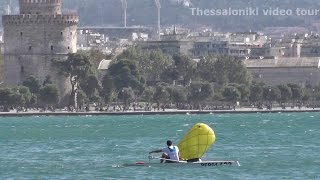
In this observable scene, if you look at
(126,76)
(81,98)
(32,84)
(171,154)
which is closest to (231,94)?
(126,76)

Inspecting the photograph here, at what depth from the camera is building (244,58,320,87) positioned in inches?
7618

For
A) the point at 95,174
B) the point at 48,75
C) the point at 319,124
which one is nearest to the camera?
the point at 95,174

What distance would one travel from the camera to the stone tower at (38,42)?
154 m

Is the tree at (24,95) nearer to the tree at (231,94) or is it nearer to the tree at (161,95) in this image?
the tree at (161,95)

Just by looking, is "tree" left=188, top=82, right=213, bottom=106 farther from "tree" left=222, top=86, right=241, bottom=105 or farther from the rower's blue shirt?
the rower's blue shirt

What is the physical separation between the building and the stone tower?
40794mm

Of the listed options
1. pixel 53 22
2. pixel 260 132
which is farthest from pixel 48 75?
pixel 260 132

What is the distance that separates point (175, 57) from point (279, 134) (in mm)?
72402

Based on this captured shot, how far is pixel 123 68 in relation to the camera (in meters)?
162

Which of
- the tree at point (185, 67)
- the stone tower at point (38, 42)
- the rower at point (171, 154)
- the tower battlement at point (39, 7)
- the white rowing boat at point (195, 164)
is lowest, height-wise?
the white rowing boat at point (195, 164)

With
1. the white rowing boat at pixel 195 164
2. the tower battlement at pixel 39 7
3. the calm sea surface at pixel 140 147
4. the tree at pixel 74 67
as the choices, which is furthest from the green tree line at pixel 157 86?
the white rowing boat at pixel 195 164

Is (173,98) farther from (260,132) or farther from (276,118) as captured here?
(260,132)

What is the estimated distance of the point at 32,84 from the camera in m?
152

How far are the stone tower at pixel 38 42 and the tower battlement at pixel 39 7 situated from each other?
1.68 feet
